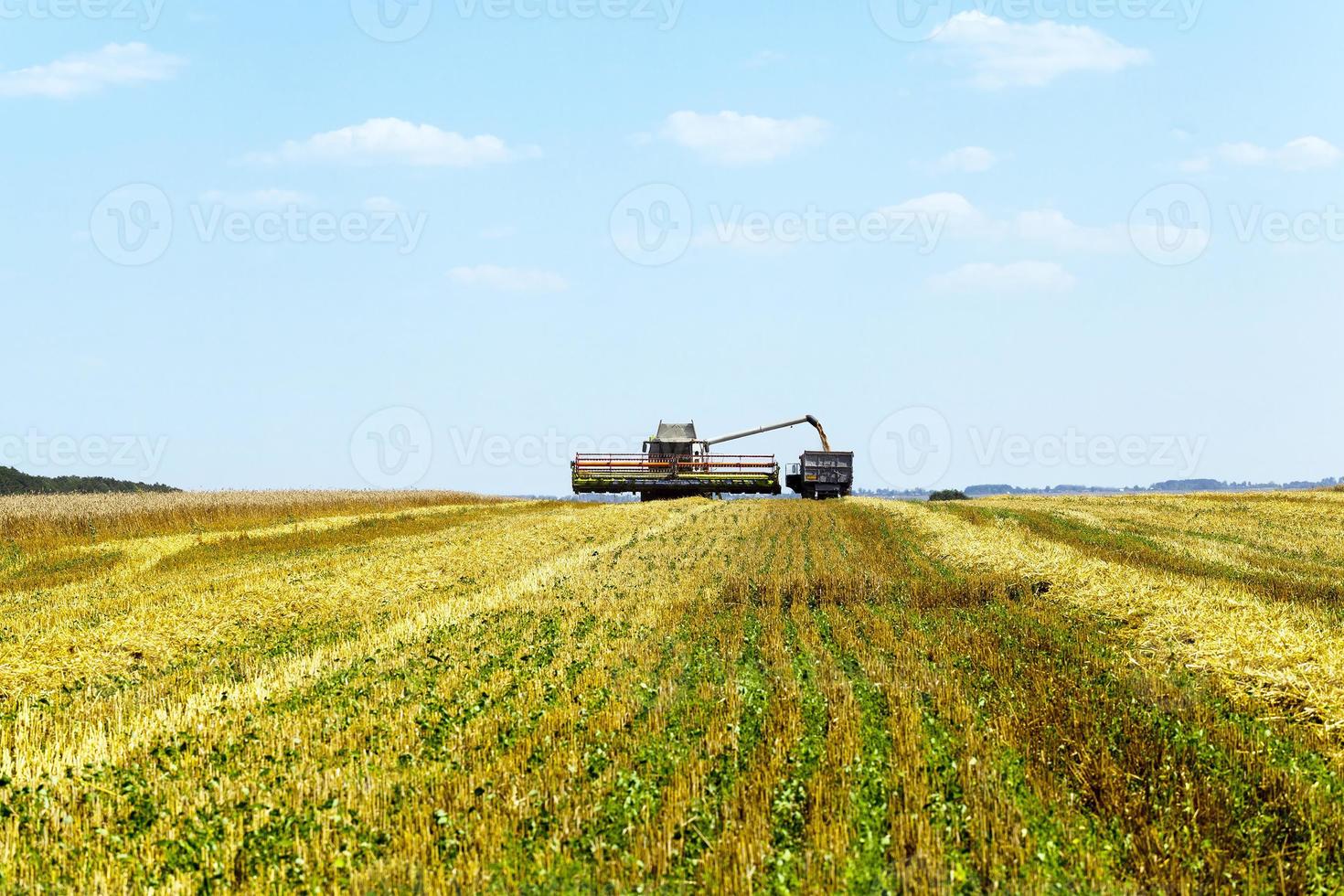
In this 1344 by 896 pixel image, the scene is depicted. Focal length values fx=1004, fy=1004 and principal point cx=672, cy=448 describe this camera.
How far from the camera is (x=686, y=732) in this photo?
29.0 ft

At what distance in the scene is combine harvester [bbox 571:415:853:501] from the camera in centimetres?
5106

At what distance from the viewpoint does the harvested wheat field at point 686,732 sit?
647 centimetres

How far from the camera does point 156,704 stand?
1118cm

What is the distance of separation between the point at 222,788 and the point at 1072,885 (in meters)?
6.18

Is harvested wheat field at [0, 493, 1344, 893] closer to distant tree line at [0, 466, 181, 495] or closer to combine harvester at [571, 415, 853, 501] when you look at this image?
combine harvester at [571, 415, 853, 501]

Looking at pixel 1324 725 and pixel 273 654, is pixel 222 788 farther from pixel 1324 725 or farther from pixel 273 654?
pixel 1324 725

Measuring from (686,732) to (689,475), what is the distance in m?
42.6

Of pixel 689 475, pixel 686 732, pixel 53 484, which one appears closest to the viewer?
pixel 686 732

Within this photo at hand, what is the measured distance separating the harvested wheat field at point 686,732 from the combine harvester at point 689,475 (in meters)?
30.3

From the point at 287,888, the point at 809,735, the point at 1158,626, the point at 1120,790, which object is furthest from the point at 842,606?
the point at 287,888

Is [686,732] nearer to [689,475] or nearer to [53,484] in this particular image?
[689,475]

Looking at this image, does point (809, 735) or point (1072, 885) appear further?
point (809, 735)

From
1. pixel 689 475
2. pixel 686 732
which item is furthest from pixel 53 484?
pixel 686 732

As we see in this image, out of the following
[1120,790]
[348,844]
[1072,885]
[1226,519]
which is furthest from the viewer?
[1226,519]
